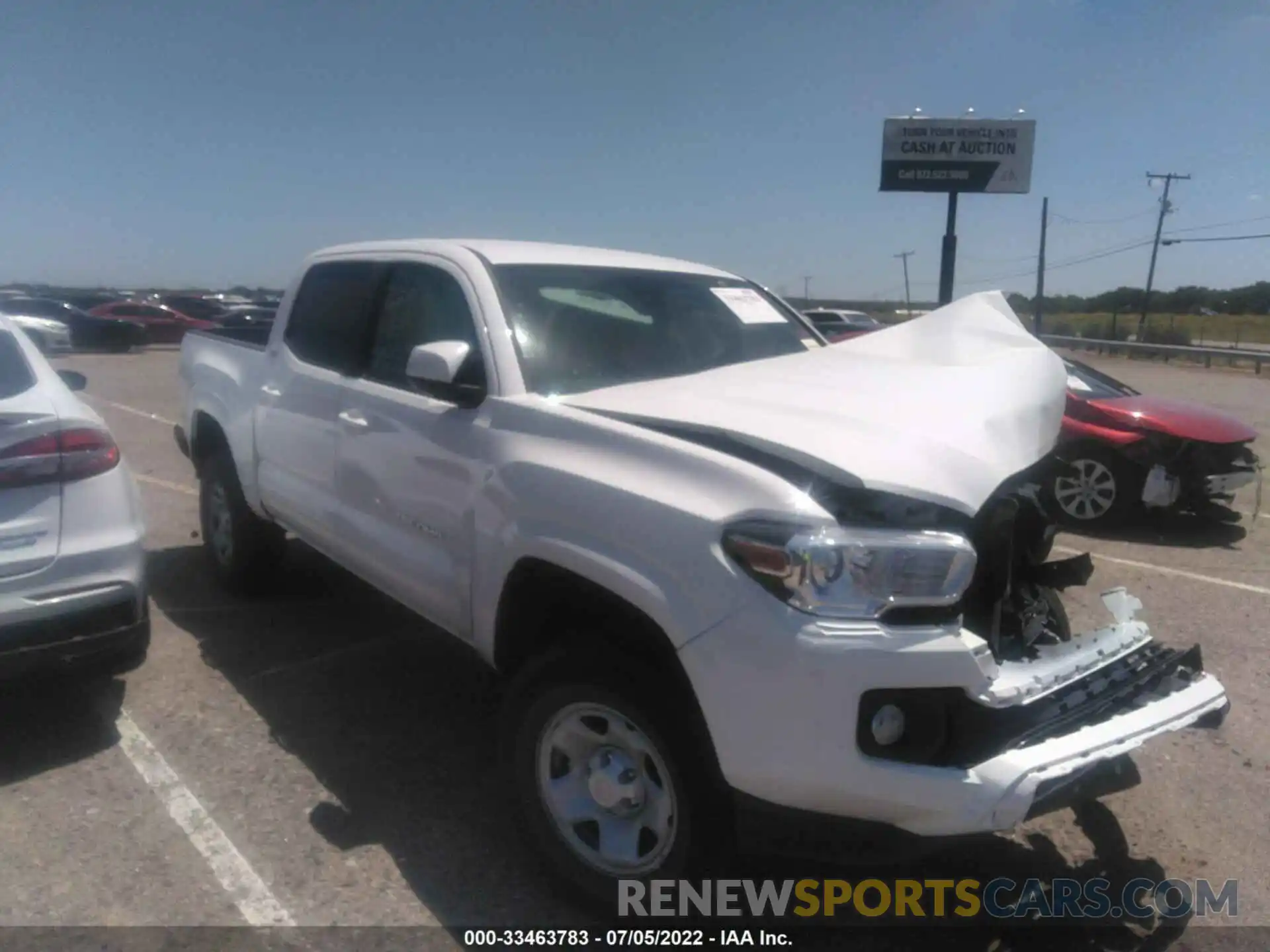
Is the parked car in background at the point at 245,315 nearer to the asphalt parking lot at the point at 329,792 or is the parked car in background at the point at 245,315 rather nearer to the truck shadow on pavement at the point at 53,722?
the asphalt parking lot at the point at 329,792

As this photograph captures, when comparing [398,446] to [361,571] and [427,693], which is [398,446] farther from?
[427,693]

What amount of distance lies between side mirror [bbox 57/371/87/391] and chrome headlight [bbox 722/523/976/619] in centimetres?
371

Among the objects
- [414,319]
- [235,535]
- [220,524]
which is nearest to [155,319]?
[220,524]

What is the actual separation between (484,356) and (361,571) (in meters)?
1.24

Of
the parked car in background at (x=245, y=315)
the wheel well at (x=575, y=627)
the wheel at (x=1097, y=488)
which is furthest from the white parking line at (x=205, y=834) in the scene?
the parked car in background at (x=245, y=315)

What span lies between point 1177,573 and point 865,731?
5.35 m

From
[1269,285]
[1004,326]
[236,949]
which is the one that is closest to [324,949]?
[236,949]

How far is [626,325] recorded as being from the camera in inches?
153

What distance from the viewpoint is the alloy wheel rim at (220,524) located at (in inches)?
218

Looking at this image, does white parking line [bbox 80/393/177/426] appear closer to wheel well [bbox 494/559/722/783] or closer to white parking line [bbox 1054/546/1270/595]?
white parking line [bbox 1054/546/1270/595]

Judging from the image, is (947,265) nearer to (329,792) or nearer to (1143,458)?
(1143,458)

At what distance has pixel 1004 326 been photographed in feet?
13.4

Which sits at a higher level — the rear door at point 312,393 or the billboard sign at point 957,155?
the billboard sign at point 957,155

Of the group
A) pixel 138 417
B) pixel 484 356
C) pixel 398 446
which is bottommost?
pixel 138 417
